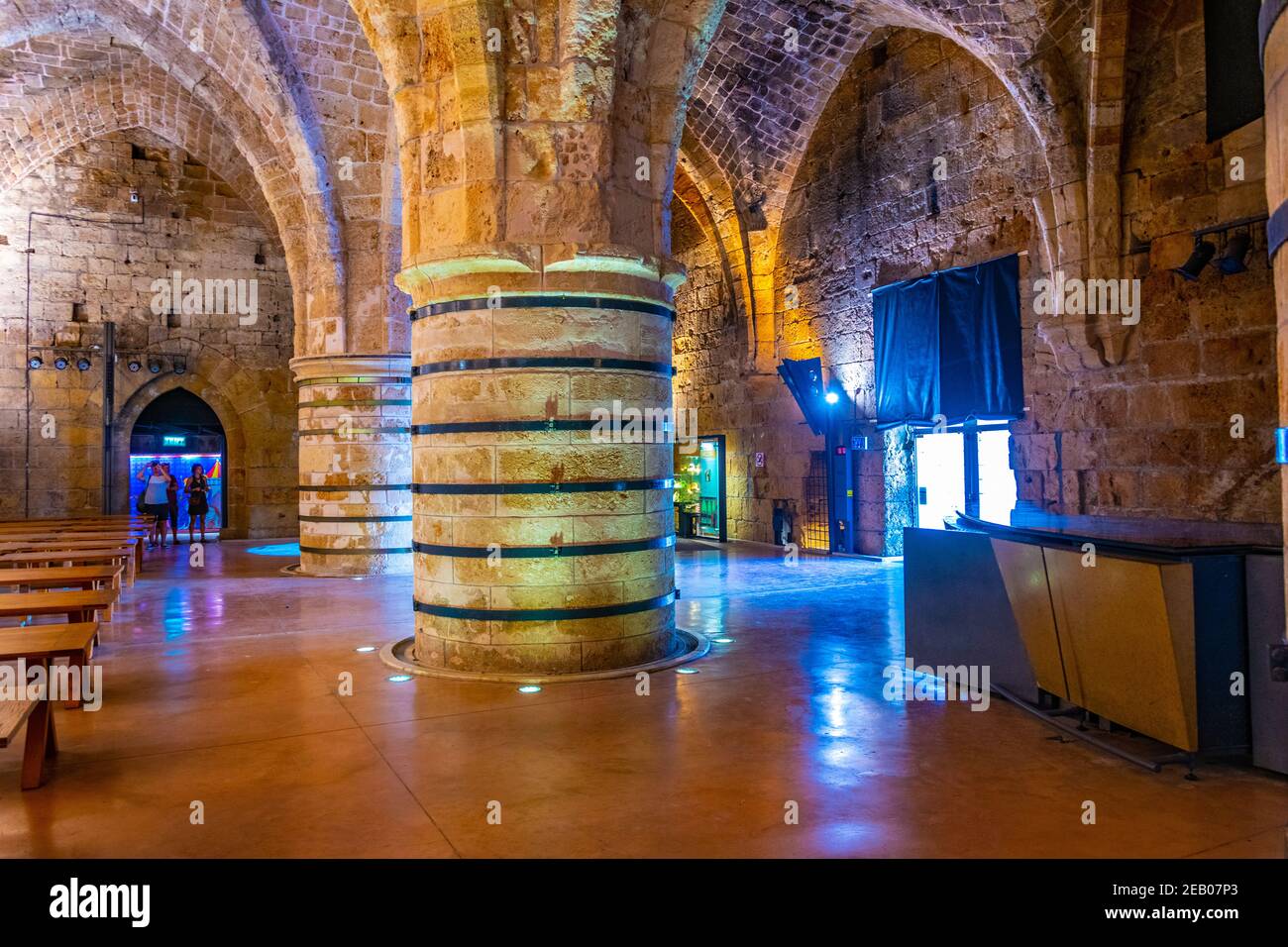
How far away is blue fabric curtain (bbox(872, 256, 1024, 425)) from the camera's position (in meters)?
9.58

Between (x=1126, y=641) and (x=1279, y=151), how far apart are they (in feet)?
7.13

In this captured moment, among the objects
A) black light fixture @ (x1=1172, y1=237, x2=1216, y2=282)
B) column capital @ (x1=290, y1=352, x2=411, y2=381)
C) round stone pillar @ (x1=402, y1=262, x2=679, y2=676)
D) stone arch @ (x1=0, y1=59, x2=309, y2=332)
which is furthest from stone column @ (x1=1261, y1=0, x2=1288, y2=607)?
stone arch @ (x1=0, y1=59, x2=309, y2=332)

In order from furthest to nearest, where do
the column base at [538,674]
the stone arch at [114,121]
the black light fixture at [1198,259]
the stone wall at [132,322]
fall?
the stone wall at [132,322] < the stone arch at [114,121] < the black light fixture at [1198,259] < the column base at [538,674]

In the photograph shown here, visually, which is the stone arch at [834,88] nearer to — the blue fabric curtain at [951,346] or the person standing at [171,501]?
the blue fabric curtain at [951,346]

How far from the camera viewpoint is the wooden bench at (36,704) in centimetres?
331

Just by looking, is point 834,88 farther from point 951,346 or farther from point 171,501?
point 171,501

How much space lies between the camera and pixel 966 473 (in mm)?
10383

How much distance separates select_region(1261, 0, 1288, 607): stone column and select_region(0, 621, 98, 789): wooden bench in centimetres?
382

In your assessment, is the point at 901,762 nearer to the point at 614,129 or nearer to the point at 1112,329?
the point at 614,129

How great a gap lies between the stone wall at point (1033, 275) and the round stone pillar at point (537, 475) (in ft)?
17.1

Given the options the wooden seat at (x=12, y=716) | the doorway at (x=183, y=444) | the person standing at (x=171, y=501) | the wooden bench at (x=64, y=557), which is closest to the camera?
the wooden seat at (x=12, y=716)

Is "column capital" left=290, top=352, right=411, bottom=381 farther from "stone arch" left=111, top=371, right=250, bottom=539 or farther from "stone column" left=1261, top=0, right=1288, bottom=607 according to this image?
"stone column" left=1261, top=0, right=1288, bottom=607

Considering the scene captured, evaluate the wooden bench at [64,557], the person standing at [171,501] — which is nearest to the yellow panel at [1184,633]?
the wooden bench at [64,557]
